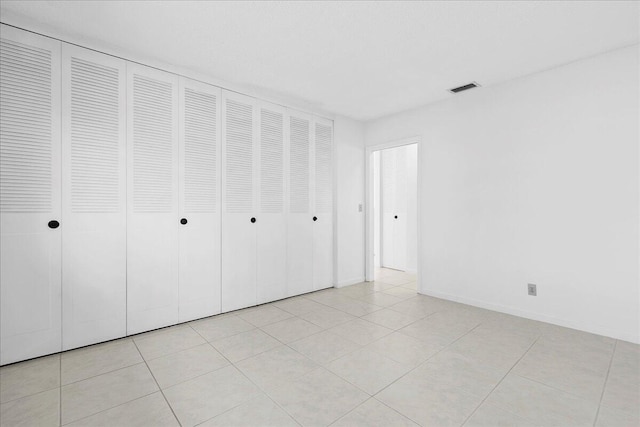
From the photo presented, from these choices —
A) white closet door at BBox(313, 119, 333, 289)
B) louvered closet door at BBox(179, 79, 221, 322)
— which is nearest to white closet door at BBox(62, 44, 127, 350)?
louvered closet door at BBox(179, 79, 221, 322)

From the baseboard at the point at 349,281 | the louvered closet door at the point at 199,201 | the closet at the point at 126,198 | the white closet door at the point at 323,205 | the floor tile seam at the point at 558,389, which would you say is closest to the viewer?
the floor tile seam at the point at 558,389

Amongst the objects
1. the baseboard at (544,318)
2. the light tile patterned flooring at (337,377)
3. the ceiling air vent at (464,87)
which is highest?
the ceiling air vent at (464,87)

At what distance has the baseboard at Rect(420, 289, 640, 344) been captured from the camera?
2.80m

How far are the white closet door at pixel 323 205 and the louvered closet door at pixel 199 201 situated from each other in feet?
5.07

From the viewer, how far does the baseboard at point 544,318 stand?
9.20 ft

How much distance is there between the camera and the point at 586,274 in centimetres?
301

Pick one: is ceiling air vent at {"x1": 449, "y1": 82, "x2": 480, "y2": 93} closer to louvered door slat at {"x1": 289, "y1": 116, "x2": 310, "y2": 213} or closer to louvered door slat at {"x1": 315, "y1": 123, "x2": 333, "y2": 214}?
louvered door slat at {"x1": 315, "y1": 123, "x2": 333, "y2": 214}

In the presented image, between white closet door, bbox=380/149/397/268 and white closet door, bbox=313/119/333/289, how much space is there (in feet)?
6.37

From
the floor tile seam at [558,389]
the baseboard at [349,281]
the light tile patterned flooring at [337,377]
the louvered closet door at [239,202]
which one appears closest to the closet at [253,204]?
the louvered closet door at [239,202]

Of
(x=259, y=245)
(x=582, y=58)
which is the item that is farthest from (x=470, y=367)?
(x=582, y=58)

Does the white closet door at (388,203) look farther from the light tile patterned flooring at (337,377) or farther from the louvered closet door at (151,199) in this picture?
the louvered closet door at (151,199)

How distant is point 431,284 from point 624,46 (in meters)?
3.25

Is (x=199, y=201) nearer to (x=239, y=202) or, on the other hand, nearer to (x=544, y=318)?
(x=239, y=202)

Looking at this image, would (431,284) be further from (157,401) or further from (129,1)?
(129,1)
